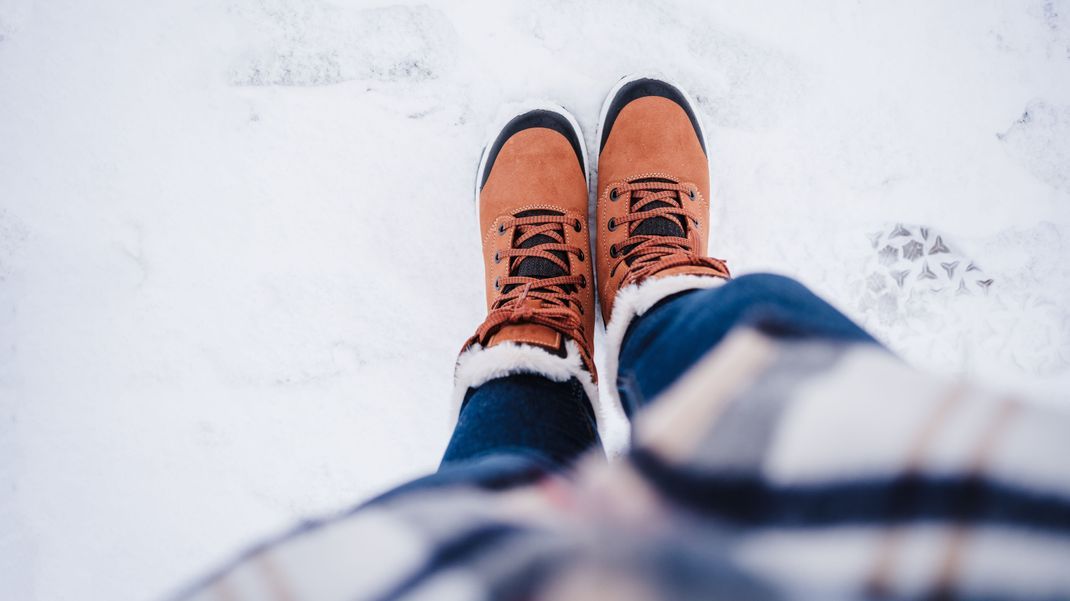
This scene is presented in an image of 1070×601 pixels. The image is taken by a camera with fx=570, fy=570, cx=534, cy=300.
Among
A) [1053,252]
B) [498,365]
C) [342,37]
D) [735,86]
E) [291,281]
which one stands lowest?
[498,365]

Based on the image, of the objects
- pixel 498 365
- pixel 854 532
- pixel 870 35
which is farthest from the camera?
pixel 870 35

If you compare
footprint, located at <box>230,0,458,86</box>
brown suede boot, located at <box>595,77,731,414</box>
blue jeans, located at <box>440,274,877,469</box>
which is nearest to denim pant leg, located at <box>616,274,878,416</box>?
blue jeans, located at <box>440,274,877,469</box>

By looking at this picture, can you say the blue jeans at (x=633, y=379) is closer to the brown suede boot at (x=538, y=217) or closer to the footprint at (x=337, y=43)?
the brown suede boot at (x=538, y=217)

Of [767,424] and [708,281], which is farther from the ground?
[708,281]

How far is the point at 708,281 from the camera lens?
626 mm

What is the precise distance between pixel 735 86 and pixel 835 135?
0.16 m

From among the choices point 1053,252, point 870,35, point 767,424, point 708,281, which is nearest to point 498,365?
point 708,281

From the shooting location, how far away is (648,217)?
839 mm

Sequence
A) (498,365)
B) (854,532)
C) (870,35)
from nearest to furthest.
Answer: (854,532), (498,365), (870,35)

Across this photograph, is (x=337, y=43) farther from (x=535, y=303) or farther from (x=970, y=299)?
(x=970, y=299)

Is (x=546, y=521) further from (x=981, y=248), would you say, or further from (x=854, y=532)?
(x=981, y=248)

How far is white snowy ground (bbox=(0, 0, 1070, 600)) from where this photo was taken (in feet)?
2.71

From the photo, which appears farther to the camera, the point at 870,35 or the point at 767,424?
the point at 870,35

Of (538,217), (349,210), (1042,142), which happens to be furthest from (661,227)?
(1042,142)
